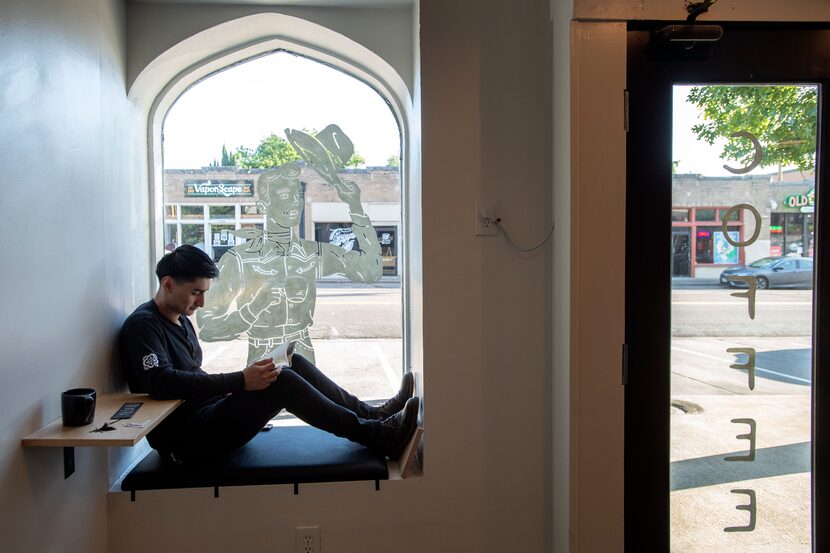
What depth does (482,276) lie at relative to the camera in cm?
214

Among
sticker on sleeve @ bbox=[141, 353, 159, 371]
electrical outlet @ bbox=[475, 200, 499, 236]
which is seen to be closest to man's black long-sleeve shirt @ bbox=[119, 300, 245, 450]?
sticker on sleeve @ bbox=[141, 353, 159, 371]

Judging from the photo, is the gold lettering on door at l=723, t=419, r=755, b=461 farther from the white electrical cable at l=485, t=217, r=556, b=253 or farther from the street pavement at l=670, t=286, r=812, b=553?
the white electrical cable at l=485, t=217, r=556, b=253

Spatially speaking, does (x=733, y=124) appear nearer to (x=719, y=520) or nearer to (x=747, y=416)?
(x=747, y=416)

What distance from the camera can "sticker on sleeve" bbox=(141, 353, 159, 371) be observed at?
199 cm

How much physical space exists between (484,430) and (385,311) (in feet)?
2.83

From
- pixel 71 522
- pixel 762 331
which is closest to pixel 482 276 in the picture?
pixel 762 331

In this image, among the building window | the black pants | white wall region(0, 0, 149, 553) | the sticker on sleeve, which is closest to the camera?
white wall region(0, 0, 149, 553)

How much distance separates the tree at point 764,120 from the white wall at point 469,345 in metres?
0.57

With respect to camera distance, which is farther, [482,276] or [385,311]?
[385,311]

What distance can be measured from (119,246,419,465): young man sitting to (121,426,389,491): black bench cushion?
0.05m

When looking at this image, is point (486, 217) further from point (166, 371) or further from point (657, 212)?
point (166, 371)

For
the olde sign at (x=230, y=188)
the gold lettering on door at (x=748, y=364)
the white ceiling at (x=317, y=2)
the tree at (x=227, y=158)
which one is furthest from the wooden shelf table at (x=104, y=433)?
the gold lettering on door at (x=748, y=364)

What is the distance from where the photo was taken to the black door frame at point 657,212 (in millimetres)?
1901

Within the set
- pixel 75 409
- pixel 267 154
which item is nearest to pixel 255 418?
pixel 75 409
